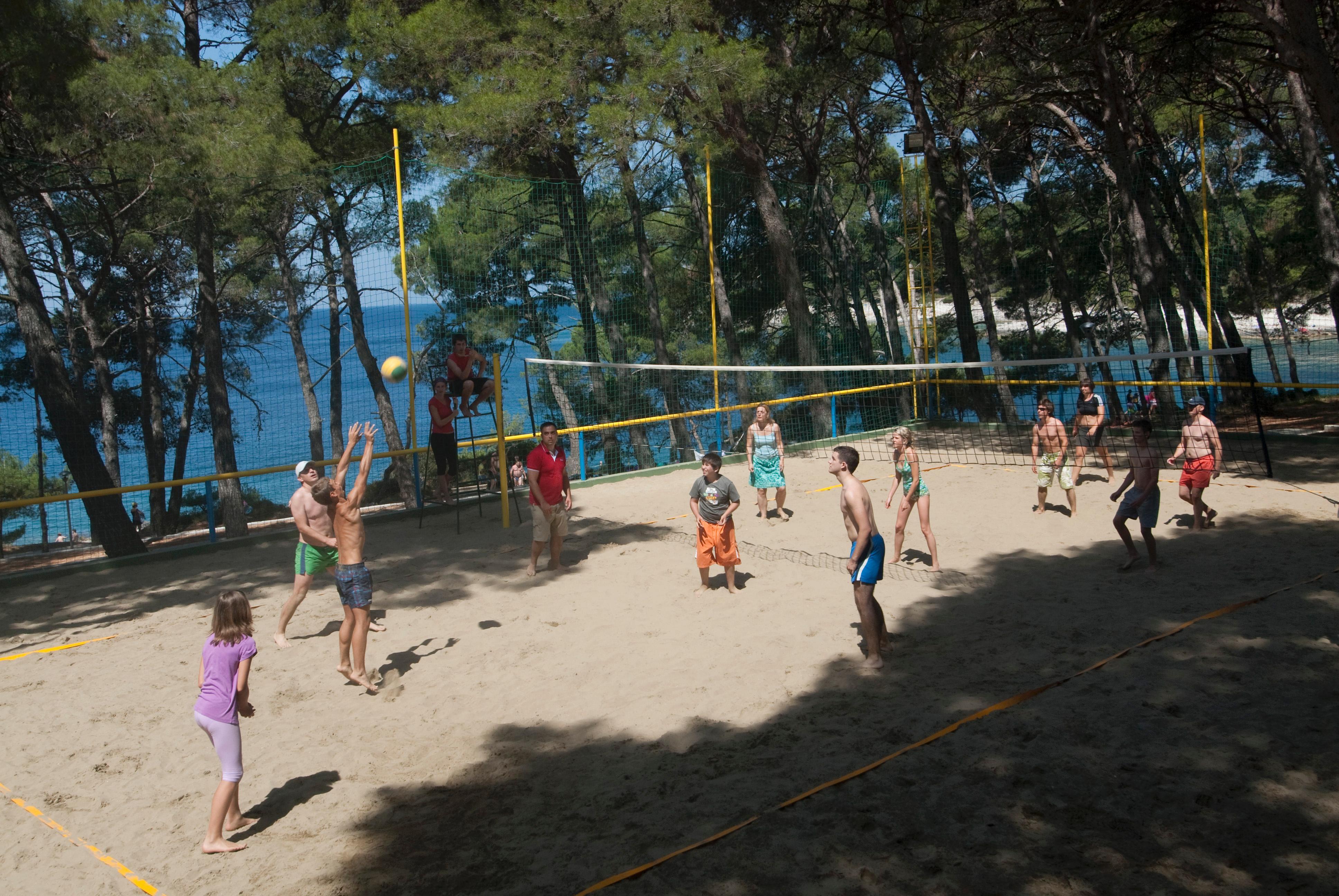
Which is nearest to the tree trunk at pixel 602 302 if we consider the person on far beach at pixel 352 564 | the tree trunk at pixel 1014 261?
the person on far beach at pixel 352 564

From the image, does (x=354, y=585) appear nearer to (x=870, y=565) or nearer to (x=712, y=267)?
(x=870, y=565)

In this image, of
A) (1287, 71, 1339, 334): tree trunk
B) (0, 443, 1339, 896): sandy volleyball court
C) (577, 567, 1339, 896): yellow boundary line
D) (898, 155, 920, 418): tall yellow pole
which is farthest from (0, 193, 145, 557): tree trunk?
(1287, 71, 1339, 334): tree trunk

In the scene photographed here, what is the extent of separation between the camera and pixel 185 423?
19656 mm

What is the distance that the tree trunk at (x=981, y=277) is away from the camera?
20547 mm

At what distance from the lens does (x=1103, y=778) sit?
4.53m

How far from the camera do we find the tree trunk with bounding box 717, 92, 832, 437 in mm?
17062

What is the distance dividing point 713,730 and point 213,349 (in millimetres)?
12691

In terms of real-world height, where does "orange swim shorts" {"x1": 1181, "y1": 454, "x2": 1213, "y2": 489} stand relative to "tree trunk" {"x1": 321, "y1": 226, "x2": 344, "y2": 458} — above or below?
below

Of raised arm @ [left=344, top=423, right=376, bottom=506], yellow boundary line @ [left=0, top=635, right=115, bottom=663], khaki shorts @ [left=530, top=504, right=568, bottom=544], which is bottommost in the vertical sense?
yellow boundary line @ [left=0, top=635, right=115, bottom=663]

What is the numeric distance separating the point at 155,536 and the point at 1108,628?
1914cm

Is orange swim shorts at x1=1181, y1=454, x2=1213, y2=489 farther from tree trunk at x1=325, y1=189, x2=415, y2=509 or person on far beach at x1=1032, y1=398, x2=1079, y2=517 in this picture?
tree trunk at x1=325, y1=189, x2=415, y2=509

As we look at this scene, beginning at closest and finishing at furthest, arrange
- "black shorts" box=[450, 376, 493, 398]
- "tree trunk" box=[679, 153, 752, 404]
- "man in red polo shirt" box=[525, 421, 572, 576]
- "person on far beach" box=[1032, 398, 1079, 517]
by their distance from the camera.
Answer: "man in red polo shirt" box=[525, 421, 572, 576] < "person on far beach" box=[1032, 398, 1079, 517] < "black shorts" box=[450, 376, 493, 398] < "tree trunk" box=[679, 153, 752, 404]

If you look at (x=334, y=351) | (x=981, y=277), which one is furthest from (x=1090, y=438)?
(x=981, y=277)

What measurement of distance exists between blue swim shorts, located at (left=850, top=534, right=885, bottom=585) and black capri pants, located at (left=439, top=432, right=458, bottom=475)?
6.60 m
